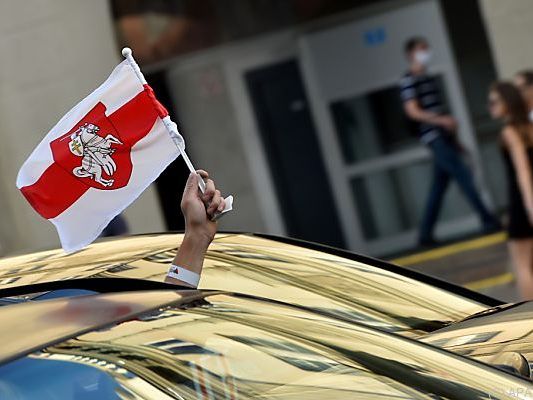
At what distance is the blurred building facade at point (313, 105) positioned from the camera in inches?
531

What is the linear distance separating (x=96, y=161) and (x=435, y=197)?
9.44 meters

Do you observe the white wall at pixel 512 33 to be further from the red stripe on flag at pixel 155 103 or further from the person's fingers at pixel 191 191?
the person's fingers at pixel 191 191

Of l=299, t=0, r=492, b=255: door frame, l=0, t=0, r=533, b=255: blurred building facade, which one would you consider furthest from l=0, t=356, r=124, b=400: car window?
l=299, t=0, r=492, b=255: door frame

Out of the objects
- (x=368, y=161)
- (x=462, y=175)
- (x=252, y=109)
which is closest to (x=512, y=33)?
(x=462, y=175)

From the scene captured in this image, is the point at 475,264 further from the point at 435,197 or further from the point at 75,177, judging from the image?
the point at 75,177

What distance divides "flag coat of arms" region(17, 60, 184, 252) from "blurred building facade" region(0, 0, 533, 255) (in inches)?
358

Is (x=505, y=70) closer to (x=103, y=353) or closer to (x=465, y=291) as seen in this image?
(x=465, y=291)

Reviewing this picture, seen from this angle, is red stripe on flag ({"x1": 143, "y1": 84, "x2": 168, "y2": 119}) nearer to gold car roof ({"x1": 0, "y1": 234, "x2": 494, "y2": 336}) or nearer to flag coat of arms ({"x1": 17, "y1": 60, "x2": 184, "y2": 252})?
flag coat of arms ({"x1": 17, "y1": 60, "x2": 184, "y2": 252})

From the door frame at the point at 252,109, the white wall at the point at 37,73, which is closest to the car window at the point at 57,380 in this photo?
the white wall at the point at 37,73

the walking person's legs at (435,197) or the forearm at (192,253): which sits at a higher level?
the forearm at (192,253)

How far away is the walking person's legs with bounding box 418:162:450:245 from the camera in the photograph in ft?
42.3

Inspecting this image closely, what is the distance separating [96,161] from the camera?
3.74m

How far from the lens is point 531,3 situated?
39.8 feet

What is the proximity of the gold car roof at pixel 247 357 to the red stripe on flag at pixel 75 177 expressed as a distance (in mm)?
804
